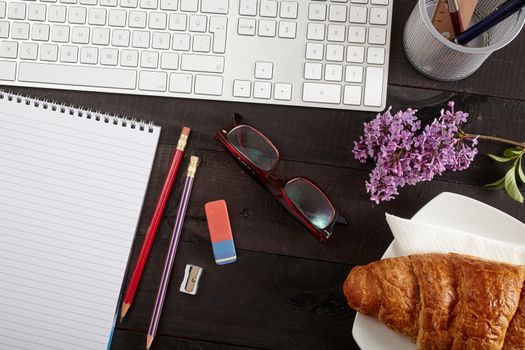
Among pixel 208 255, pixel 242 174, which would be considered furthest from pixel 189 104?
pixel 208 255

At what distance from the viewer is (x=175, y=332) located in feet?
2.77

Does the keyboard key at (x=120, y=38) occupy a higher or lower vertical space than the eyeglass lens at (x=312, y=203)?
higher

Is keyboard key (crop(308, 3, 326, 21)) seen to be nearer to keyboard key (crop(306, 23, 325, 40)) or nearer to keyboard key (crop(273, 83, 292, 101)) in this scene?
keyboard key (crop(306, 23, 325, 40))

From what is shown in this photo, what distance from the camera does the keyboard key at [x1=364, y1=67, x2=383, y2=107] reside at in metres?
0.83

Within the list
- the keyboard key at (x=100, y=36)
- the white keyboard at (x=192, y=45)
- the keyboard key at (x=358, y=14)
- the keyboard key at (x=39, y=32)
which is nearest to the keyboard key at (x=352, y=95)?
the white keyboard at (x=192, y=45)

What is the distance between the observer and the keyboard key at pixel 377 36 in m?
0.83

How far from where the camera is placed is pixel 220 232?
84 centimetres

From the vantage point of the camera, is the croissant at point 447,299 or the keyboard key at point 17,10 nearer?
the croissant at point 447,299

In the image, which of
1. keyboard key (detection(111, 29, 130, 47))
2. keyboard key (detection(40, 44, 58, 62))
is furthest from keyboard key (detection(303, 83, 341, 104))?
keyboard key (detection(40, 44, 58, 62))

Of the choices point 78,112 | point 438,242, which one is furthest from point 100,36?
point 438,242

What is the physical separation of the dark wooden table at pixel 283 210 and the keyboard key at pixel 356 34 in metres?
0.07

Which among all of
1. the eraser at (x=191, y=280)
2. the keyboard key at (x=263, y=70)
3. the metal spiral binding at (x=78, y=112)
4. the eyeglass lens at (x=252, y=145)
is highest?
the keyboard key at (x=263, y=70)

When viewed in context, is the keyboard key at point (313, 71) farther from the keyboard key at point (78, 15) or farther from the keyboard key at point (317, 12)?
the keyboard key at point (78, 15)

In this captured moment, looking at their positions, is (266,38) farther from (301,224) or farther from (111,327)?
(111,327)
